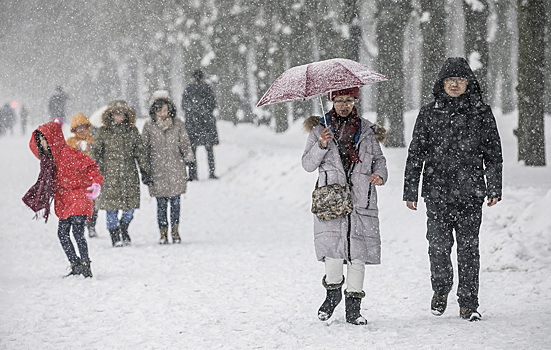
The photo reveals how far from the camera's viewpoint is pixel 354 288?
4957 mm

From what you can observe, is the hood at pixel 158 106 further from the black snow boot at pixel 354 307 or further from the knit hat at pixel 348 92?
the black snow boot at pixel 354 307

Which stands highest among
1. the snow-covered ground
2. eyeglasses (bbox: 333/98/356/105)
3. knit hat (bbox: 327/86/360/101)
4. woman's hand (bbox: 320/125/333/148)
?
knit hat (bbox: 327/86/360/101)

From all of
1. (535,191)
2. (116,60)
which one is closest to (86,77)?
(116,60)

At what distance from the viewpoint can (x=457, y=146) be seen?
497cm

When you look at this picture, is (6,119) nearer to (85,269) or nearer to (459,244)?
(85,269)

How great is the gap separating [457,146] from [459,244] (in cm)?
80

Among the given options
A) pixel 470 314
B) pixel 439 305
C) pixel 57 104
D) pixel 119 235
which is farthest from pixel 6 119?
pixel 470 314

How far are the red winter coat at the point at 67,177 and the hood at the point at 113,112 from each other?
6.51 feet

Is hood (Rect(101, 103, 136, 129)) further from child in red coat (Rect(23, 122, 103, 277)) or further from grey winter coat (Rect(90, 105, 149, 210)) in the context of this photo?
child in red coat (Rect(23, 122, 103, 277))

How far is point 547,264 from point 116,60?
44415mm

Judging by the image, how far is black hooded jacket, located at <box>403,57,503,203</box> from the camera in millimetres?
4918

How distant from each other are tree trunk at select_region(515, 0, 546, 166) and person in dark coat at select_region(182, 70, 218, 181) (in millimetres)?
7009

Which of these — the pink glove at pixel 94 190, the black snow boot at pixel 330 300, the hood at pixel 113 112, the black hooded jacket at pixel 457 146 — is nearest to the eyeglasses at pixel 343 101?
the black hooded jacket at pixel 457 146

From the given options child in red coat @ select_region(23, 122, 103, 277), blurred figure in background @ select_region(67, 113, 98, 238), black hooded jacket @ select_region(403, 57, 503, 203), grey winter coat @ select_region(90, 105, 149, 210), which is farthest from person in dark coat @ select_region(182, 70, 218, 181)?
black hooded jacket @ select_region(403, 57, 503, 203)
